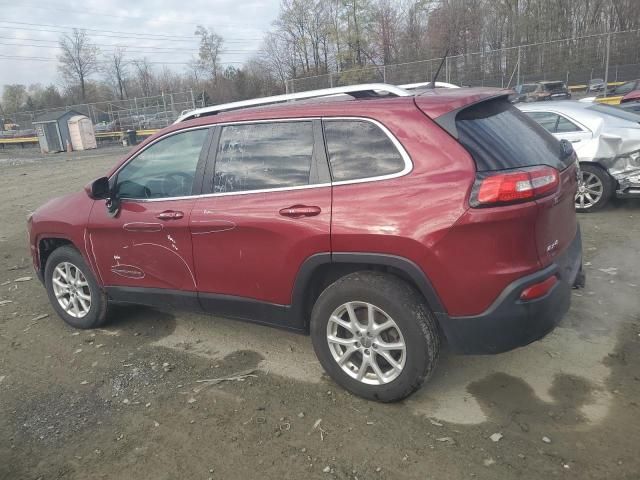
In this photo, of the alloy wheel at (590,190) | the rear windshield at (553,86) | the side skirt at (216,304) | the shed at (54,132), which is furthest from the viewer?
the shed at (54,132)

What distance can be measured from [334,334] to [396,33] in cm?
4393

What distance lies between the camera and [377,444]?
2.73 meters

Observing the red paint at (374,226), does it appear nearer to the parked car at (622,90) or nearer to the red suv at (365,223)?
the red suv at (365,223)

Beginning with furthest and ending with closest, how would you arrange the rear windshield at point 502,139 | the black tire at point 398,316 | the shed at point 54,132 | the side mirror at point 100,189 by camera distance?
the shed at point 54,132, the side mirror at point 100,189, the black tire at point 398,316, the rear windshield at point 502,139

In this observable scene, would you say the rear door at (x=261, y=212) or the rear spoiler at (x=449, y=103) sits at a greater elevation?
the rear spoiler at (x=449, y=103)

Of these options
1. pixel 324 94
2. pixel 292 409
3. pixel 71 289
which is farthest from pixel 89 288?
pixel 324 94

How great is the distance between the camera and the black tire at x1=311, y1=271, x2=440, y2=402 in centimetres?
281

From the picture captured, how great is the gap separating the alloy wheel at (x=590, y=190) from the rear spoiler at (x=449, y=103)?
468 cm

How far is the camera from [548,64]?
70.4 ft

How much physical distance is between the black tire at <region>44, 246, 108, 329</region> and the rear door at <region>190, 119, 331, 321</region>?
48.9 inches

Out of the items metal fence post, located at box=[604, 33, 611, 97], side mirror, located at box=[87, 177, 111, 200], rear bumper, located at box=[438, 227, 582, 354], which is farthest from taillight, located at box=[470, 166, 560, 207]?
metal fence post, located at box=[604, 33, 611, 97]

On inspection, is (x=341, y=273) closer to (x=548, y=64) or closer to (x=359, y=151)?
(x=359, y=151)

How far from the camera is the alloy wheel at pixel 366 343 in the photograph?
116 inches

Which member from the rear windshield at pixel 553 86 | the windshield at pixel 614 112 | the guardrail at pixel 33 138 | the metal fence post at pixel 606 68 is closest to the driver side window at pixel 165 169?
the windshield at pixel 614 112
